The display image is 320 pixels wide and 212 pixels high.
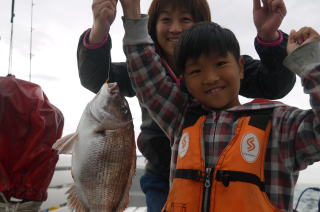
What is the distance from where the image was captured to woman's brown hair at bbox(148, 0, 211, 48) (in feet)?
10.1

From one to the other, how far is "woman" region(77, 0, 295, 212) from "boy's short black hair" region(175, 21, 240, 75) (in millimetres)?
308

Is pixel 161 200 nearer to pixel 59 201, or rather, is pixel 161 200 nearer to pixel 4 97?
pixel 4 97

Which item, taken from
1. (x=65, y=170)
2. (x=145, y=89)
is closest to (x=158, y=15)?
(x=145, y=89)

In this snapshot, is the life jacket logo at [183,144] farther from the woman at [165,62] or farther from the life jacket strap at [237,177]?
the woman at [165,62]

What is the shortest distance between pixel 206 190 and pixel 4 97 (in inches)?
116

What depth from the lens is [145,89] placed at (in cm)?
261

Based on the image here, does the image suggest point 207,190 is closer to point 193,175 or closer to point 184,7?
point 193,175

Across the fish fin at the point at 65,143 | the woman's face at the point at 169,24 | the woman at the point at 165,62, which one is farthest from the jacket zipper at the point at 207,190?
the woman's face at the point at 169,24

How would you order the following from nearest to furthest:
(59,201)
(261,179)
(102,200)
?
(261,179) < (102,200) < (59,201)

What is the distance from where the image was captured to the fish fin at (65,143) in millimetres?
2310

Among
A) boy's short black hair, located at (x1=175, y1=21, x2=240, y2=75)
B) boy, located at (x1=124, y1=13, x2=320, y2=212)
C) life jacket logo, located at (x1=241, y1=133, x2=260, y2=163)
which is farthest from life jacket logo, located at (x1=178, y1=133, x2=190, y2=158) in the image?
boy's short black hair, located at (x1=175, y1=21, x2=240, y2=75)

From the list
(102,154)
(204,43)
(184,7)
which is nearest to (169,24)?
(184,7)

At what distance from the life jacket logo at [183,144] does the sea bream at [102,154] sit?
0.33 metres

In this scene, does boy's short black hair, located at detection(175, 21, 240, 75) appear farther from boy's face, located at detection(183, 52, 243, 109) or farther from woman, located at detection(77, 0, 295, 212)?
woman, located at detection(77, 0, 295, 212)
